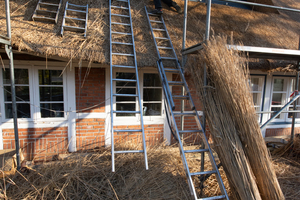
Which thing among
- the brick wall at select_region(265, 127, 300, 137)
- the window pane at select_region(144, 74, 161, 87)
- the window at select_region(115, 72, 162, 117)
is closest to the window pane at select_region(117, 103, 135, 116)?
the window at select_region(115, 72, 162, 117)

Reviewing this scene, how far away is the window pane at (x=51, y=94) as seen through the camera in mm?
3713

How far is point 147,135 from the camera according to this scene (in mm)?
4105

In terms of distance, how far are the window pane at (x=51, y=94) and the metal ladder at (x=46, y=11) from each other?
4.46 feet

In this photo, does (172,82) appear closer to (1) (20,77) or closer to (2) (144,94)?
(2) (144,94)

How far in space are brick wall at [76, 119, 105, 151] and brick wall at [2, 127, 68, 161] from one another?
0.29 meters

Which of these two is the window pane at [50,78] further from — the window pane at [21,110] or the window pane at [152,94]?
the window pane at [152,94]

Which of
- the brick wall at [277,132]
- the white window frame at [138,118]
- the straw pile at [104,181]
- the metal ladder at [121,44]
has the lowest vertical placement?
the straw pile at [104,181]

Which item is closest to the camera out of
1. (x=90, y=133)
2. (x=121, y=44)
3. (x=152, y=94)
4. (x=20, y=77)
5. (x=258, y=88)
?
(x=121, y=44)

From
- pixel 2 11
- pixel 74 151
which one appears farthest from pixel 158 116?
pixel 2 11

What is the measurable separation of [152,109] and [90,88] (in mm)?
1513

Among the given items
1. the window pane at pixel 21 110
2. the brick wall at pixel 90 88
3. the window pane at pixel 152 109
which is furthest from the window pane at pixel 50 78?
the window pane at pixel 152 109

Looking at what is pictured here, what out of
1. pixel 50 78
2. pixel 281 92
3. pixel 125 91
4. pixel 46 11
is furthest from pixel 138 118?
pixel 281 92

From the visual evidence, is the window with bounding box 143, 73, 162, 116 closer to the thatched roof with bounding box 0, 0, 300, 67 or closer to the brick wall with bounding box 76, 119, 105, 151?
the thatched roof with bounding box 0, 0, 300, 67

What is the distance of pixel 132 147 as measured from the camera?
3607 mm
